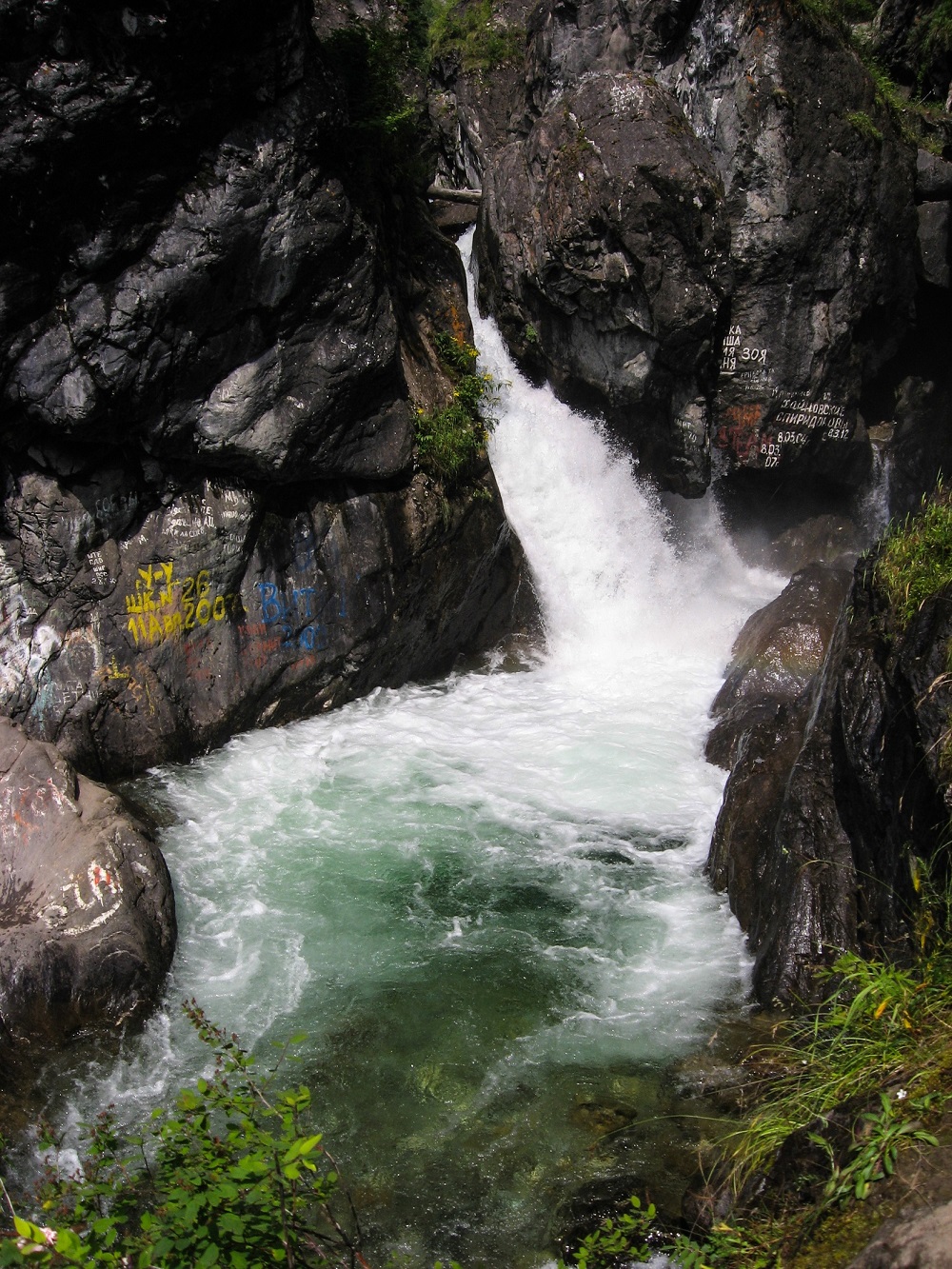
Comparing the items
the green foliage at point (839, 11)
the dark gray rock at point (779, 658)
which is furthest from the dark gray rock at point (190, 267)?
the green foliage at point (839, 11)

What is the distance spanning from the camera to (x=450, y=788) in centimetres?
805

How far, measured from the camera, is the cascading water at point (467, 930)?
4371 millimetres

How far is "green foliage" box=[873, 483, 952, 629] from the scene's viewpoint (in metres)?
4.80

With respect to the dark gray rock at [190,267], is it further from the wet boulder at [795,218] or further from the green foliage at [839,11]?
the green foliage at [839,11]

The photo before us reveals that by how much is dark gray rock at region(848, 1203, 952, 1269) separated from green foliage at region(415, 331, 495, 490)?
841 cm

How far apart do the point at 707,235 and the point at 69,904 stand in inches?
395

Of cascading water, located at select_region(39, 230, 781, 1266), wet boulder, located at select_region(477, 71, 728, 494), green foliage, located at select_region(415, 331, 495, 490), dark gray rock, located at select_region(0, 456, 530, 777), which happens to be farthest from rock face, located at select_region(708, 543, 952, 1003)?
wet boulder, located at select_region(477, 71, 728, 494)

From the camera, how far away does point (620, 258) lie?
35.9 feet

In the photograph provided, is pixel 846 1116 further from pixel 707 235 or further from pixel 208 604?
pixel 707 235

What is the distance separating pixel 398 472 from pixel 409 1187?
6880 mm

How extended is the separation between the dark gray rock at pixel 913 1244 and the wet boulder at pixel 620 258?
1011 centimetres

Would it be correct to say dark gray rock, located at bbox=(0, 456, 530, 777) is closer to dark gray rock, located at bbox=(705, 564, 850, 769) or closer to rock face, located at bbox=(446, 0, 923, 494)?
rock face, located at bbox=(446, 0, 923, 494)

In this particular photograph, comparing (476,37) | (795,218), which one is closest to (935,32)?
(795,218)

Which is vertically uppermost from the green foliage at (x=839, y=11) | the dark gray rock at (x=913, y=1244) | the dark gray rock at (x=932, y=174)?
the green foliage at (x=839, y=11)
